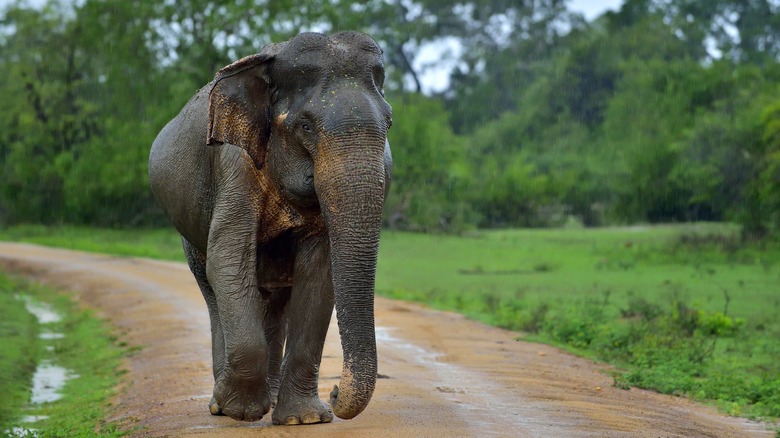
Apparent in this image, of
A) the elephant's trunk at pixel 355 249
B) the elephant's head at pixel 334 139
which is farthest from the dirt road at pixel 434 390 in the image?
the elephant's head at pixel 334 139

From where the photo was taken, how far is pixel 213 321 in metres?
8.32

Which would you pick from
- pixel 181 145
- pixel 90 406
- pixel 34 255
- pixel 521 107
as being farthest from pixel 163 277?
pixel 521 107

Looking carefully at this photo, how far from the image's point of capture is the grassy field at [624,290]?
1241 centimetres

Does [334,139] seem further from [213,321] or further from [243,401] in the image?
[213,321]

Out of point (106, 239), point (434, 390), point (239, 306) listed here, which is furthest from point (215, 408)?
point (106, 239)

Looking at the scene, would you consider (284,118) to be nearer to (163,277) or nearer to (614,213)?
(163,277)

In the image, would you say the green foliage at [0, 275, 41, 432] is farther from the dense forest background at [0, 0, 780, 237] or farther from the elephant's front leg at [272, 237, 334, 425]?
the dense forest background at [0, 0, 780, 237]

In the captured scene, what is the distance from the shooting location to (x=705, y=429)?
863 cm

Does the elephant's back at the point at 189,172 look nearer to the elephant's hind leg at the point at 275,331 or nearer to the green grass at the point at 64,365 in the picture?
the elephant's hind leg at the point at 275,331

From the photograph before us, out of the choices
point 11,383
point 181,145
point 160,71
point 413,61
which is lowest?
point 11,383

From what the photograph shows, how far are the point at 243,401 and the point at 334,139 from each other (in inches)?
72.1

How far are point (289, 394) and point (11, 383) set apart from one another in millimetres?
5971

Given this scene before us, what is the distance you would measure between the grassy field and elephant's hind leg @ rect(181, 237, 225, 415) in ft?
14.5

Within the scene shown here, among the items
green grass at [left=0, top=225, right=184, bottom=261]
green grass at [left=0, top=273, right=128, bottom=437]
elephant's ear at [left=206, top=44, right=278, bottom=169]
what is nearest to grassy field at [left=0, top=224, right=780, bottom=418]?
green grass at [left=0, top=225, right=184, bottom=261]
